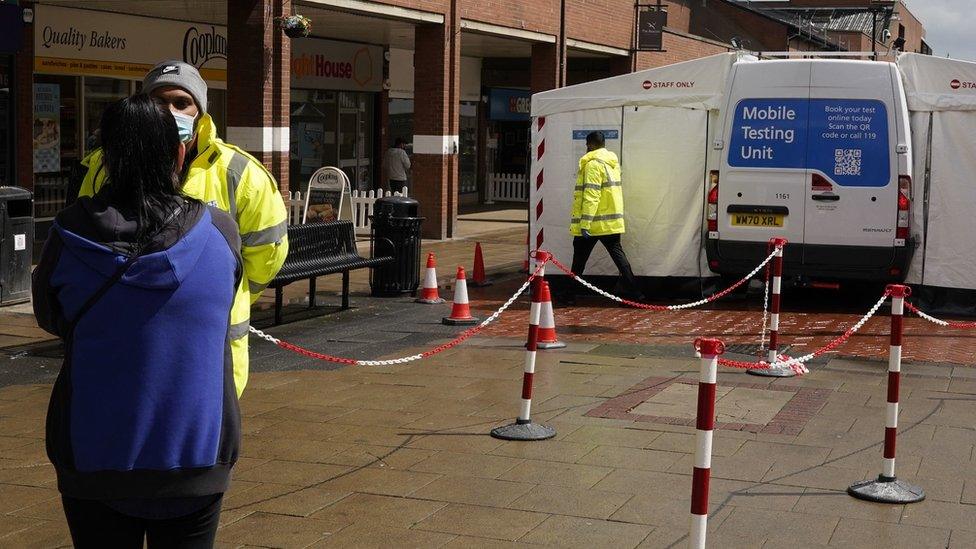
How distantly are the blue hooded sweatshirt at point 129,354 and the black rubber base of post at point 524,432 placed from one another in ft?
14.6

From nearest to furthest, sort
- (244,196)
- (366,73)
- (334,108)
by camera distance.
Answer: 1. (244,196)
2. (334,108)
3. (366,73)

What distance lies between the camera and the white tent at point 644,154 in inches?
553

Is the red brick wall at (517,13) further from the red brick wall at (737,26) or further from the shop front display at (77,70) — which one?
the red brick wall at (737,26)

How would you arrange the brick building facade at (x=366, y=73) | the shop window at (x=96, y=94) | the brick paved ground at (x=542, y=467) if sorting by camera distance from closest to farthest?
1. the brick paved ground at (x=542, y=467)
2. the brick building facade at (x=366, y=73)
3. the shop window at (x=96, y=94)

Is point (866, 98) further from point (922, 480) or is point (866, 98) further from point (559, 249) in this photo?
point (922, 480)

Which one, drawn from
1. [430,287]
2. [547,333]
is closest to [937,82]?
[547,333]

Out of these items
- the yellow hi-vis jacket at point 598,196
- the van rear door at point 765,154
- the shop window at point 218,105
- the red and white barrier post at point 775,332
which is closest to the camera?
the red and white barrier post at point 775,332

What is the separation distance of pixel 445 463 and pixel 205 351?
3916mm

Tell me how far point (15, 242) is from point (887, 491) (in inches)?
368

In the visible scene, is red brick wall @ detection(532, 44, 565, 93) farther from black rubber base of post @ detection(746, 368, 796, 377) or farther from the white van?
black rubber base of post @ detection(746, 368, 796, 377)

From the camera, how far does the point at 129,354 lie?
3125 mm

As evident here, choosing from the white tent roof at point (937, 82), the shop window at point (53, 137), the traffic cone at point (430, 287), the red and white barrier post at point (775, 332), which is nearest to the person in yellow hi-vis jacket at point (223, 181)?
the red and white barrier post at point (775, 332)

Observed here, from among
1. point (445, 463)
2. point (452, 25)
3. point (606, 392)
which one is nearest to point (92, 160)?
point (445, 463)

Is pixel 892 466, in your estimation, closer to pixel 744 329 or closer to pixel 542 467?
pixel 542 467
